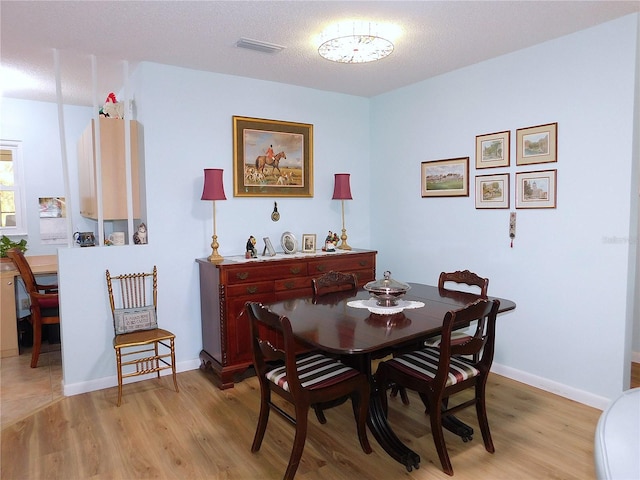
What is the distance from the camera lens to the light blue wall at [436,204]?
2857 millimetres

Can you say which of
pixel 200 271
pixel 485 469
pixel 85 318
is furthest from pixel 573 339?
pixel 85 318

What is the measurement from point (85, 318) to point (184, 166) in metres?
1.40

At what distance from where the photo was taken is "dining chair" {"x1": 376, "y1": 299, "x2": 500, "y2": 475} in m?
2.12

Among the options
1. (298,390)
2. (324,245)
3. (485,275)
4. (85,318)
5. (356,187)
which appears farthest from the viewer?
(356,187)

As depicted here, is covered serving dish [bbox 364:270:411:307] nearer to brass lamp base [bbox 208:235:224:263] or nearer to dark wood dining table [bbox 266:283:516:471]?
dark wood dining table [bbox 266:283:516:471]

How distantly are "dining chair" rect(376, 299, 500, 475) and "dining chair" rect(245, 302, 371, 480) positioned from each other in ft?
0.76

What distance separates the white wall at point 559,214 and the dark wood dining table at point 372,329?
764mm

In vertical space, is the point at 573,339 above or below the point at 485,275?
below

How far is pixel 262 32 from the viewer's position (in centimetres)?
281

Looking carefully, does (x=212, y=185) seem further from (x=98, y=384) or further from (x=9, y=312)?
(x=9, y=312)

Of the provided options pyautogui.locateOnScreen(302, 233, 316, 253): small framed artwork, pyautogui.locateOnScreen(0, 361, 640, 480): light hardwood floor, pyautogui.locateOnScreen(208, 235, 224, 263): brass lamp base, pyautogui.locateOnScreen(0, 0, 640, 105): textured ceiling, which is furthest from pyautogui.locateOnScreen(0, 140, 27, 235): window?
pyautogui.locateOnScreen(302, 233, 316, 253): small framed artwork

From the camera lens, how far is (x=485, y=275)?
11.8 ft

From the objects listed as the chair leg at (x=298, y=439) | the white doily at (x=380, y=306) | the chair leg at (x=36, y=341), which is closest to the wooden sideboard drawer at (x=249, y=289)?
the white doily at (x=380, y=306)

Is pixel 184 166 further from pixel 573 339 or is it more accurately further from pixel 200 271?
pixel 573 339
